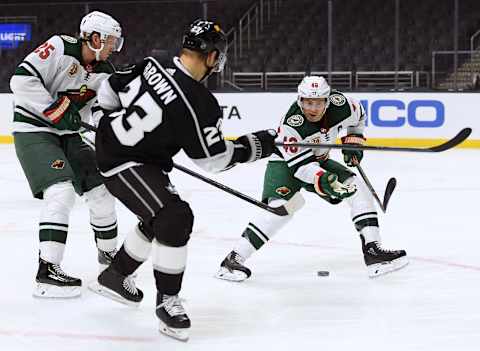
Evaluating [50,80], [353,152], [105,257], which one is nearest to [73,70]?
[50,80]

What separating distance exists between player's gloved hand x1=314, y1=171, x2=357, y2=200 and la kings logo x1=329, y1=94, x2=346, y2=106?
16.7 inches

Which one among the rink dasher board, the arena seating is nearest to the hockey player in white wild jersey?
the rink dasher board

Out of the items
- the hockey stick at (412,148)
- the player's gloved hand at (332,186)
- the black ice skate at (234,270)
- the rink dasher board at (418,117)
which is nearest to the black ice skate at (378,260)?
the player's gloved hand at (332,186)

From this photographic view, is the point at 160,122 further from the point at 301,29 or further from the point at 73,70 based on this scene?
the point at 301,29

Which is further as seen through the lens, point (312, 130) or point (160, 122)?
point (312, 130)

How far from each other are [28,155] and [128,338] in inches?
36.6

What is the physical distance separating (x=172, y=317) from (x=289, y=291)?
773 millimetres

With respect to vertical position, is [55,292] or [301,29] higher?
[301,29]

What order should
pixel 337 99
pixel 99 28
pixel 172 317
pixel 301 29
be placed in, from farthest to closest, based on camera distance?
pixel 301 29
pixel 337 99
pixel 99 28
pixel 172 317

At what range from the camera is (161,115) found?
2.61 metres

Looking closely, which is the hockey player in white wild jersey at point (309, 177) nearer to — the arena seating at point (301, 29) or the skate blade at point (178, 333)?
the skate blade at point (178, 333)

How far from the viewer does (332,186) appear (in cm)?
332

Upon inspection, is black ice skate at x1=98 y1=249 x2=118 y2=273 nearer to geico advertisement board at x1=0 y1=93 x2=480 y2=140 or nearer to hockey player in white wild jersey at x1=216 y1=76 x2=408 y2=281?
hockey player in white wild jersey at x1=216 y1=76 x2=408 y2=281

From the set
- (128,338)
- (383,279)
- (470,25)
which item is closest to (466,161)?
(470,25)
